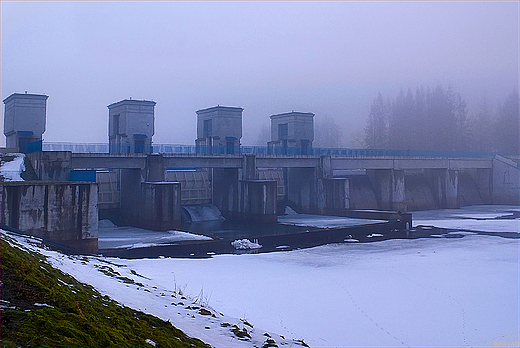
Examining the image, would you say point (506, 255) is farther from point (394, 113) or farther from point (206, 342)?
point (394, 113)

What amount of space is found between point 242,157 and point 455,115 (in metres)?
63.1

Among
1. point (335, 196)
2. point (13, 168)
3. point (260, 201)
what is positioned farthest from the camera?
point (335, 196)

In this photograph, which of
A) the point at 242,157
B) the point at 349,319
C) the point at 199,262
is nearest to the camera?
the point at 349,319

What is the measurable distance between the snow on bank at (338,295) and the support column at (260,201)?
15.4 m

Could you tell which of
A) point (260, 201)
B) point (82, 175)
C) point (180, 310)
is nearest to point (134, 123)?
point (260, 201)

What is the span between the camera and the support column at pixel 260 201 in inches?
1458

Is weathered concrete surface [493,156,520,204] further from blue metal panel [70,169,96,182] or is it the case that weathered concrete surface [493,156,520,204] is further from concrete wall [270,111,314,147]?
blue metal panel [70,169,96,182]

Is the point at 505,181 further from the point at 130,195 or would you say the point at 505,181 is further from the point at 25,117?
the point at 25,117

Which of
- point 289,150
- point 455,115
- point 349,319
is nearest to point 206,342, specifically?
point 349,319

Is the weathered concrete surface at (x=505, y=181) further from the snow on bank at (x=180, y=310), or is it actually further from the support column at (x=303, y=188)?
the snow on bank at (x=180, y=310)

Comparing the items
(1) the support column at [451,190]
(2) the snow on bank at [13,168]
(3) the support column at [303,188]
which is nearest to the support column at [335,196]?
(3) the support column at [303,188]

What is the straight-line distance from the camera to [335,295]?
536 inches

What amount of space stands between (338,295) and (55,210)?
507 inches

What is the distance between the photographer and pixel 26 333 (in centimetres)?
536
